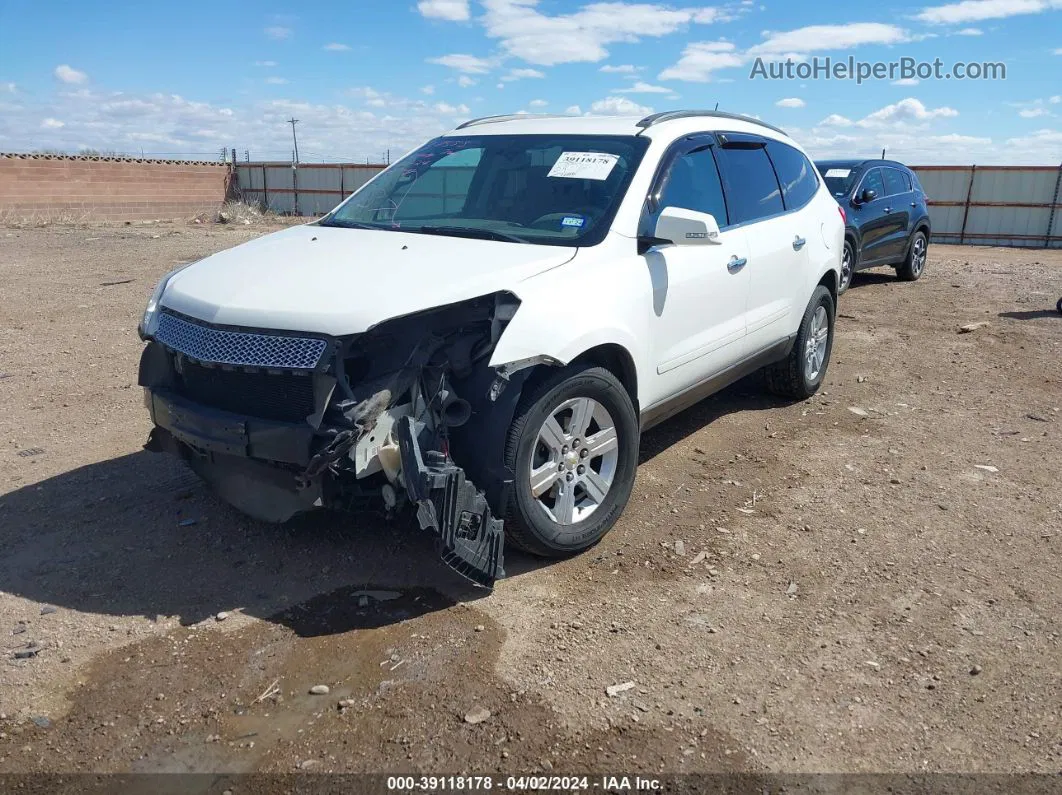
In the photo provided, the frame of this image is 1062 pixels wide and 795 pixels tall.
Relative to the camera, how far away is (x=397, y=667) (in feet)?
10.4

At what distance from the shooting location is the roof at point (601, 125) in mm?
4605

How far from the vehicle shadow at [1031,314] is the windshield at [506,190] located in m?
7.70

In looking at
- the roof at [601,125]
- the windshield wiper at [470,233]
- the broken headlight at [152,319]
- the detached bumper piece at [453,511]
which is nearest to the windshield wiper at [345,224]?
the windshield wiper at [470,233]

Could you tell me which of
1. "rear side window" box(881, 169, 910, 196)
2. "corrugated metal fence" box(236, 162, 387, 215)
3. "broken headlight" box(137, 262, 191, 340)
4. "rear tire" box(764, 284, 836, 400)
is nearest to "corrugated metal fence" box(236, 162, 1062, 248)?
"corrugated metal fence" box(236, 162, 387, 215)

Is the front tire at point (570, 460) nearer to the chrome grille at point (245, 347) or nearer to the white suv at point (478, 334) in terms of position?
the white suv at point (478, 334)

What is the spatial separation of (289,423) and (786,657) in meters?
2.09

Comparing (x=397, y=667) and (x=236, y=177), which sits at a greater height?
(x=236, y=177)

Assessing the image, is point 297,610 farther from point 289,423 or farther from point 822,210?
point 822,210

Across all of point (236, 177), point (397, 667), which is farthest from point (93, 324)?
point (236, 177)

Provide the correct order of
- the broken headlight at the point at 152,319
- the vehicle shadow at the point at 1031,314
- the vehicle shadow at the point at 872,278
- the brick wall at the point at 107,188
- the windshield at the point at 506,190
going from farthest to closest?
the brick wall at the point at 107,188
the vehicle shadow at the point at 872,278
the vehicle shadow at the point at 1031,314
the windshield at the point at 506,190
the broken headlight at the point at 152,319

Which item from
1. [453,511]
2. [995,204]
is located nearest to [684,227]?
[453,511]

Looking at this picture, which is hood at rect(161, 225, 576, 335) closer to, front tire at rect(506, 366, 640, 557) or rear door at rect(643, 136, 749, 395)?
front tire at rect(506, 366, 640, 557)

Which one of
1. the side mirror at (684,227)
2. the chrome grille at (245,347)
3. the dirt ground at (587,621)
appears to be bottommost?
the dirt ground at (587,621)

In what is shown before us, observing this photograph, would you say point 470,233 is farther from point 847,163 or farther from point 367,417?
point 847,163
